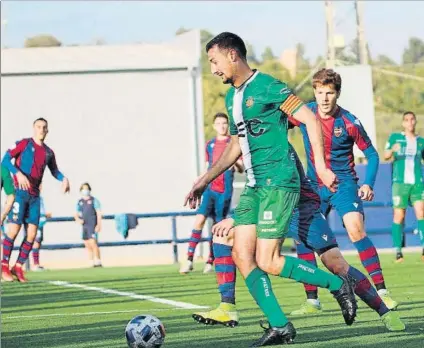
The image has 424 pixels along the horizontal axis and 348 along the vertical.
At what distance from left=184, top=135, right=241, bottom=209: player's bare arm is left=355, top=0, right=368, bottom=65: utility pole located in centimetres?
4253

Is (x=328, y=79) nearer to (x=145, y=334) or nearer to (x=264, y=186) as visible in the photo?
(x=264, y=186)

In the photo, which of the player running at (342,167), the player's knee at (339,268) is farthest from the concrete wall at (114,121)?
the player's knee at (339,268)

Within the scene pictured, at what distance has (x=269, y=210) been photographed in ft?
28.0

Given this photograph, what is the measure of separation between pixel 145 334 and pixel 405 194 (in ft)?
42.3

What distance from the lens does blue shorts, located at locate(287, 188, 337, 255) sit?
9.77 meters

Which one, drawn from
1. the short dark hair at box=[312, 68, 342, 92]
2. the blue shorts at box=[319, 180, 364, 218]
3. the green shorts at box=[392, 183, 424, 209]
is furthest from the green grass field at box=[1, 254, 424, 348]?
the green shorts at box=[392, 183, 424, 209]

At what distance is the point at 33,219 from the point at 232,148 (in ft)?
33.5

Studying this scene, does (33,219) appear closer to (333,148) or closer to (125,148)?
(333,148)

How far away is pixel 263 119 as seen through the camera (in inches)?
338

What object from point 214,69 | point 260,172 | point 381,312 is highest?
point 214,69

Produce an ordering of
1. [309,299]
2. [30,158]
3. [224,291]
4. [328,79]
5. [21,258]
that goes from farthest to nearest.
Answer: [21,258] → [30,158] → [309,299] → [328,79] → [224,291]

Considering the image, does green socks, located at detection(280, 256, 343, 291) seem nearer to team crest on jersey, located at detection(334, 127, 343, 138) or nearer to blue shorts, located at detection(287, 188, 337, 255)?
blue shorts, located at detection(287, 188, 337, 255)

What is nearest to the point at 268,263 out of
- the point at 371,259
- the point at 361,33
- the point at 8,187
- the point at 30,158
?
the point at 371,259

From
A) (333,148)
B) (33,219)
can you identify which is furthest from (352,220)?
(33,219)
